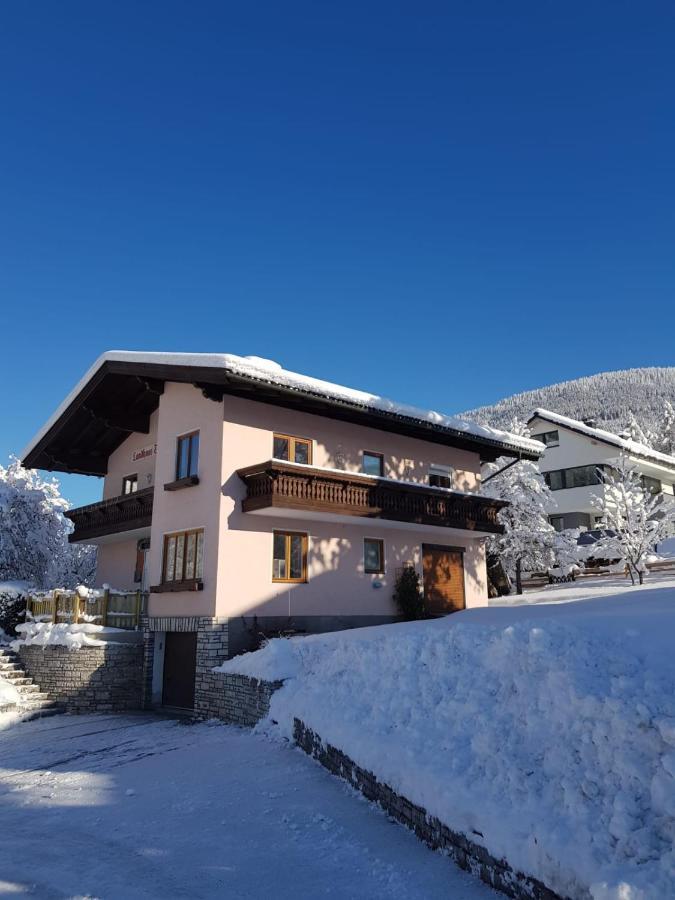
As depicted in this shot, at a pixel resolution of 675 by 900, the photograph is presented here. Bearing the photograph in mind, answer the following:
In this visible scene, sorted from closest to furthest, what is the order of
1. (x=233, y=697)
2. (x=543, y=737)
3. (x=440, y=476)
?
(x=543, y=737)
(x=233, y=697)
(x=440, y=476)

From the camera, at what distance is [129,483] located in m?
24.8

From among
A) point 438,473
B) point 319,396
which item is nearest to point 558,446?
point 438,473

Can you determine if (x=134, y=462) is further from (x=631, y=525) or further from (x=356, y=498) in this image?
(x=631, y=525)

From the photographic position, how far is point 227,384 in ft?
58.5

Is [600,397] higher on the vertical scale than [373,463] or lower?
higher

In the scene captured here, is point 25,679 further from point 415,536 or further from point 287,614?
point 415,536

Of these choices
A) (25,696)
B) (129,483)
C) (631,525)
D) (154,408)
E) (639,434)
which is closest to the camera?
(25,696)

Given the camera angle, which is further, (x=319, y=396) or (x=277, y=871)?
(x=319, y=396)

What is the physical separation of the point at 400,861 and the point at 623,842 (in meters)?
2.60

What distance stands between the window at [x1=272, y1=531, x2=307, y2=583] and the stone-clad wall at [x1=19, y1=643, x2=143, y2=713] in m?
4.71

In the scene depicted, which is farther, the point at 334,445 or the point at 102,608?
the point at 334,445

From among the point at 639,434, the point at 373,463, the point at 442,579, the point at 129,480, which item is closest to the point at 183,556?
the point at 373,463

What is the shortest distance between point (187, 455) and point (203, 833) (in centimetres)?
1269

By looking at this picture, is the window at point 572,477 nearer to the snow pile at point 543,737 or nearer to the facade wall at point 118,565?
the facade wall at point 118,565
